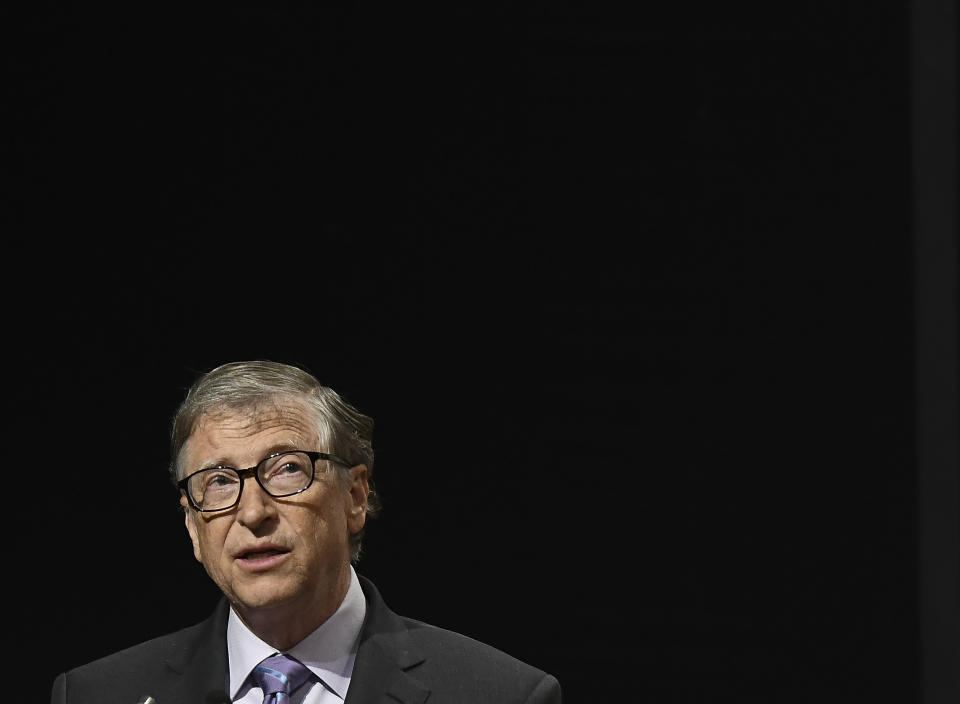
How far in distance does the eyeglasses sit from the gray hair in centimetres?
6

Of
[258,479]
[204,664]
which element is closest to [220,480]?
[258,479]

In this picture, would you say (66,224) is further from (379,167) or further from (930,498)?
(930,498)

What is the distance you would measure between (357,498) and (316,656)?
0.28 meters

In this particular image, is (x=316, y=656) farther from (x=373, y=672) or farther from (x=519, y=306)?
(x=519, y=306)

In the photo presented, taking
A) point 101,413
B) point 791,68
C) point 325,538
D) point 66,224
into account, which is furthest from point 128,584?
point 791,68

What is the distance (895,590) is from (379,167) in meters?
1.52

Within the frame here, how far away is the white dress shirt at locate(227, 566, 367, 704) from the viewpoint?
228 cm

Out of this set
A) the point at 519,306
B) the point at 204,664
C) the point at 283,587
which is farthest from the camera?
the point at 519,306

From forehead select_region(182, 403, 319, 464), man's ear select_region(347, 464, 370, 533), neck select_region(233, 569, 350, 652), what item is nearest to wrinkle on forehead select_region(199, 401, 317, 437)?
forehead select_region(182, 403, 319, 464)

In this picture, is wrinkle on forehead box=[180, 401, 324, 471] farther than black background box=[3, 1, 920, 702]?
No

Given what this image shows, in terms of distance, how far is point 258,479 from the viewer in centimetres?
224

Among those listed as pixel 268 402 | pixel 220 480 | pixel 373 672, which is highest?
pixel 268 402

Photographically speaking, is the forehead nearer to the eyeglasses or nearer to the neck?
the eyeglasses

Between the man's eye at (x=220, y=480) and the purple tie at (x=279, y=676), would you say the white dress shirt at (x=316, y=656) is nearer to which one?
the purple tie at (x=279, y=676)
